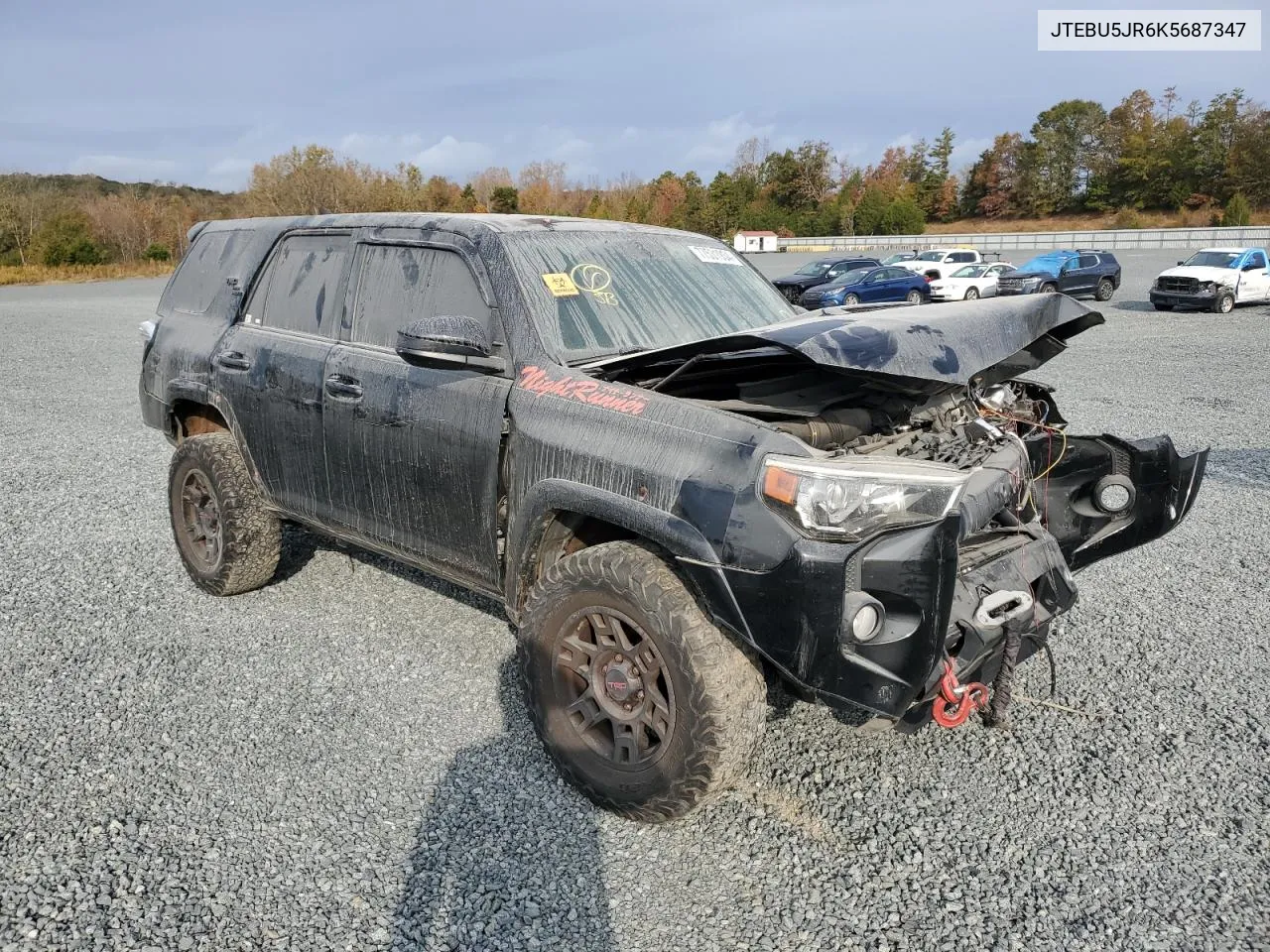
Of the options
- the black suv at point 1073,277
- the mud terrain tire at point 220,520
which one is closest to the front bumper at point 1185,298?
the black suv at point 1073,277

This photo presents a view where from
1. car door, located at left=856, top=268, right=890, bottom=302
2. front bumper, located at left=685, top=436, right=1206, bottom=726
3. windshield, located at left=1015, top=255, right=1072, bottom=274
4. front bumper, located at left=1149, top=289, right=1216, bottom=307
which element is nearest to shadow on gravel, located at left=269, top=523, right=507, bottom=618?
front bumper, located at left=685, top=436, right=1206, bottom=726

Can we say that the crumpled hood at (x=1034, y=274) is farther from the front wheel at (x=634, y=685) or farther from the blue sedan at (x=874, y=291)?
the front wheel at (x=634, y=685)

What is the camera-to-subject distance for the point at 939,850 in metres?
2.89

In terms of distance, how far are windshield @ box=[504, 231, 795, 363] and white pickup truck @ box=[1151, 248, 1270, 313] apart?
20.8 m

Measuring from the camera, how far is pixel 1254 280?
2183cm

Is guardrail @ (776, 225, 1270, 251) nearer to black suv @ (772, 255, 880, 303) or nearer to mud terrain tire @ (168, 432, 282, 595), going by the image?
black suv @ (772, 255, 880, 303)

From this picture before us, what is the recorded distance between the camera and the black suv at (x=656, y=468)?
262cm

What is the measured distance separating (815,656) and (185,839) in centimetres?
209

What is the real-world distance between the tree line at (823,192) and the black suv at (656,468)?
4808 cm

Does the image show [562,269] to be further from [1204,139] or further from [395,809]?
[1204,139]

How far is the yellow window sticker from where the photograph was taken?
364 cm

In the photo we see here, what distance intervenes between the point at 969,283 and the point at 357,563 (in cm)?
2439

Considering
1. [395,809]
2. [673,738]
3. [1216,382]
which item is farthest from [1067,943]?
[1216,382]

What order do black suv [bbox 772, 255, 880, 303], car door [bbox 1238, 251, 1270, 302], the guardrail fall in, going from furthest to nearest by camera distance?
the guardrail → black suv [bbox 772, 255, 880, 303] → car door [bbox 1238, 251, 1270, 302]
